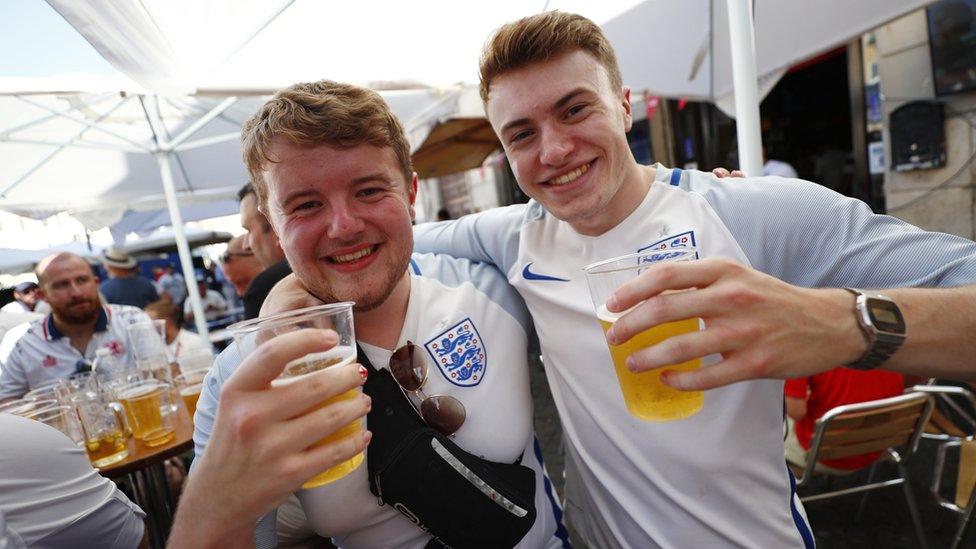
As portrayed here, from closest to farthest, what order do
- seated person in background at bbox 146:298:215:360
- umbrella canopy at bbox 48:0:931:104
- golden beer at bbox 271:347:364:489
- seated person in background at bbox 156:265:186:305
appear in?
golden beer at bbox 271:347:364:489
umbrella canopy at bbox 48:0:931:104
seated person in background at bbox 146:298:215:360
seated person in background at bbox 156:265:186:305

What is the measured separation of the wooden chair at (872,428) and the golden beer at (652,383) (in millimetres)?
1744

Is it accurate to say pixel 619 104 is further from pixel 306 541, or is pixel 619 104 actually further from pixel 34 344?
pixel 34 344

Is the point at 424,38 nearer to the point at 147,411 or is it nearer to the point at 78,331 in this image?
the point at 147,411

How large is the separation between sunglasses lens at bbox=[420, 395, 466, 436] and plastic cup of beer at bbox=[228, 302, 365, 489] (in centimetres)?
43

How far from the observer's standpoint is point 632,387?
42.9 inches

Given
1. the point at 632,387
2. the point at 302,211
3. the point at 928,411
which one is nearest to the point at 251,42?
the point at 302,211

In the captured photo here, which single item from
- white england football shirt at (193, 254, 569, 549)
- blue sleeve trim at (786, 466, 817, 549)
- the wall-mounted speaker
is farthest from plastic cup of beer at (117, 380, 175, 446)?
the wall-mounted speaker

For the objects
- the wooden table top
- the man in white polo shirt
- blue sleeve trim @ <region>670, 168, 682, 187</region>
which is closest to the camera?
blue sleeve trim @ <region>670, 168, 682, 187</region>

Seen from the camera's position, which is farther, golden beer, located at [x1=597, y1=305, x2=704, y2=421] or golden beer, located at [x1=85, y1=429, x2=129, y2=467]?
golden beer, located at [x1=85, y1=429, x2=129, y2=467]

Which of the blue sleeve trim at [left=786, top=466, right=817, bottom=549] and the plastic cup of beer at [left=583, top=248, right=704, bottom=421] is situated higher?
the plastic cup of beer at [left=583, top=248, right=704, bottom=421]

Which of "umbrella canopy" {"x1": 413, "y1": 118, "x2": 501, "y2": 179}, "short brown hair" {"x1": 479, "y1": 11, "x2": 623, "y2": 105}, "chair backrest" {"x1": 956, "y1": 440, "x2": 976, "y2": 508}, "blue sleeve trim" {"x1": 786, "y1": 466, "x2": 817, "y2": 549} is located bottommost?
"chair backrest" {"x1": 956, "y1": 440, "x2": 976, "y2": 508}

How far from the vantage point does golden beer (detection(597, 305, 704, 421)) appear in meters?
1.03

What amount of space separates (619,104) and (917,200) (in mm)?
6635

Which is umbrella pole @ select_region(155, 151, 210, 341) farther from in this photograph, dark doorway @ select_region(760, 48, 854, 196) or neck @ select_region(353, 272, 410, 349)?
dark doorway @ select_region(760, 48, 854, 196)
